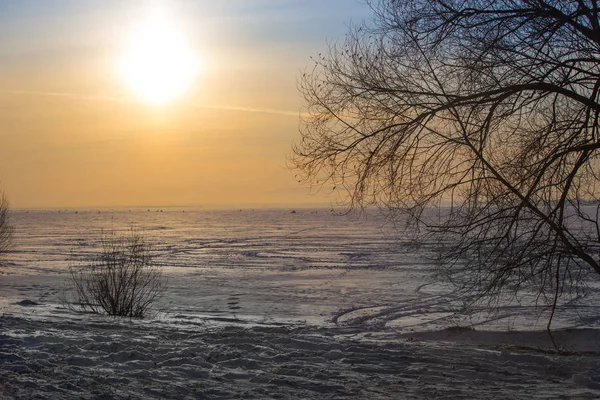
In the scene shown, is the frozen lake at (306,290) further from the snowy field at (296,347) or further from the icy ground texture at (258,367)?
the icy ground texture at (258,367)

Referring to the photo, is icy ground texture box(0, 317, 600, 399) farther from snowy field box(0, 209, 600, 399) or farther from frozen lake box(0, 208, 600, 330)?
frozen lake box(0, 208, 600, 330)

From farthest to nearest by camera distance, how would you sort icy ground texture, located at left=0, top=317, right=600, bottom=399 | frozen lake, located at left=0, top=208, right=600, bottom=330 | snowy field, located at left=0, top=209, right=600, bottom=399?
frozen lake, located at left=0, top=208, right=600, bottom=330 < snowy field, located at left=0, top=209, right=600, bottom=399 < icy ground texture, located at left=0, top=317, right=600, bottom=399

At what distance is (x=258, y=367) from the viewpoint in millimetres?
9109

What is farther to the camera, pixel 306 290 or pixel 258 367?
pixel 306 290

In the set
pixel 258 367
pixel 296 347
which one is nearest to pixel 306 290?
pixel 296 347

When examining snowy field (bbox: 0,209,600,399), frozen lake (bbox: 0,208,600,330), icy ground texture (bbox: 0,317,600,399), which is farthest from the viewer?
frozen lake (bbox: 0,208,600,330)

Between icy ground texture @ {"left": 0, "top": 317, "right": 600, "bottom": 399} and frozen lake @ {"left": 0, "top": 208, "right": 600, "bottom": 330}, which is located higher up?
icy ground texture @ {"left": 0, "top": 317, "right": 600, "bottom": 399}

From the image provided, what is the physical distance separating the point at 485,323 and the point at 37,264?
2455 cm

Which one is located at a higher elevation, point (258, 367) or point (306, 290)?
point (258, 367)

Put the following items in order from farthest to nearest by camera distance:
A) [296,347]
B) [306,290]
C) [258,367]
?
1. [306,290]
2. [296,347]
3. [258,367]

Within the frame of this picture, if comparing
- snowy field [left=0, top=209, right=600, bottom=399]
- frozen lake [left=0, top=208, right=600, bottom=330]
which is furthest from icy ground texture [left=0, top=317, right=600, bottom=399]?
frozen lake [left=0, top=208, right=600, bottom=330]

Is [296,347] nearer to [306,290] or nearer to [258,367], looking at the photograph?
[258,367]

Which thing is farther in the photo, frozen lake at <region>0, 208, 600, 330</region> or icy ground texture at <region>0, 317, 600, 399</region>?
frozen lake at <region>0, 208, 600, 330</region>

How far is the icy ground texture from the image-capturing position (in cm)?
774
